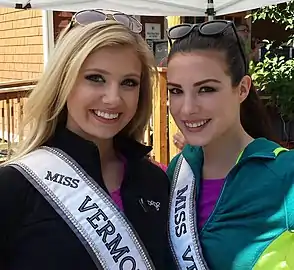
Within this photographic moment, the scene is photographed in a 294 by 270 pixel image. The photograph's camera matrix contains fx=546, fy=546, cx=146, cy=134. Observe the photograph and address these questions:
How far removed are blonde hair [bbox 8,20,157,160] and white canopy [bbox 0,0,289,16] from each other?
2.74 metres

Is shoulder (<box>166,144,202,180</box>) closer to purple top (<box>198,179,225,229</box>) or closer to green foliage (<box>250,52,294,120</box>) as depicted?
purple top (<box>198,179,225,229</box>)

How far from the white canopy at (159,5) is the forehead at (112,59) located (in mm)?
2824

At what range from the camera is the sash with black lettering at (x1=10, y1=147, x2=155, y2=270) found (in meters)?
1.85

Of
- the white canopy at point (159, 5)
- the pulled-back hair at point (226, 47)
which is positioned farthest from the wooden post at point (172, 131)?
the pulled-back hair at point (226, 47)

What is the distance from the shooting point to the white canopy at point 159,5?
463cm

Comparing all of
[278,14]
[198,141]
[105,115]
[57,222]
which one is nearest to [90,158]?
[105,115]

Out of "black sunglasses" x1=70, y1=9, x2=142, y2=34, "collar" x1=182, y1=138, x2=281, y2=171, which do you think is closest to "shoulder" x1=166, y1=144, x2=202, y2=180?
"collar" x1=182, y1=138, x2=281, y2=171

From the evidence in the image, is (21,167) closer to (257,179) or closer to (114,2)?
(257,179)

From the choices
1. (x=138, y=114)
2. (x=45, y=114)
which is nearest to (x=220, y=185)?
(x=138, y=114)

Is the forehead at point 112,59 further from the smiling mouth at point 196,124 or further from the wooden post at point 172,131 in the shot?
the wooden post at point 172,131

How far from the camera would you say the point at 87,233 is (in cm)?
183

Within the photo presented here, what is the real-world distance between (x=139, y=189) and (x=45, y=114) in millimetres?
435

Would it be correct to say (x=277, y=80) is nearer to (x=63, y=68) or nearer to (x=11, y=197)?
(x=63, y=68)

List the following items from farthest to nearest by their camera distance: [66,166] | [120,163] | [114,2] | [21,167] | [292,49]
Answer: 1. [292,49]
2. [114,2]
3. [120,163]
4. [66,166]
5. [21,167]
